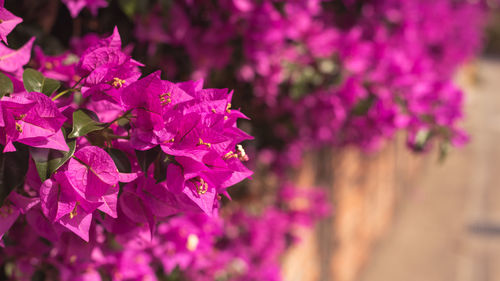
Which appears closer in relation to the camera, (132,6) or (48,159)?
(48,159)

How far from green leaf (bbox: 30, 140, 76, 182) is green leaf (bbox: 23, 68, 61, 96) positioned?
9cm

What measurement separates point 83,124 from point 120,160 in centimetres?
5

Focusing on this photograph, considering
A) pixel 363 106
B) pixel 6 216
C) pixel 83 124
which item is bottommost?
pixel 363 106

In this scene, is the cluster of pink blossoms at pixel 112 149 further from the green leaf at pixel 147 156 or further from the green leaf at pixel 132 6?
the green leaf at pixel 132 6

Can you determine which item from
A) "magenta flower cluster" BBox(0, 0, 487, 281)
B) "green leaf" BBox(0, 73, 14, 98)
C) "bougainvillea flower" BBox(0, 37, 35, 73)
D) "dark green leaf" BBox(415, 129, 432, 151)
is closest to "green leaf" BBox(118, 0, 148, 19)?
"magenta flower cluster" BBox(0, 0, 487, 281)

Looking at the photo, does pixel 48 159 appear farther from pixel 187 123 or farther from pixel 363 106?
pixel 363 106

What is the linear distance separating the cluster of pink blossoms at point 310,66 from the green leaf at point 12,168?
0.50 m

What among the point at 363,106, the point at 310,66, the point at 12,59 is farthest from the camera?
the point at 310,66

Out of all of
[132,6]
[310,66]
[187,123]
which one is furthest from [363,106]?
[187,123]

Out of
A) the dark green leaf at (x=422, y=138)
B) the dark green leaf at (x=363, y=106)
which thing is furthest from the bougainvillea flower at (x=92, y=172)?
the dark green leaf at (x=363, y=106)

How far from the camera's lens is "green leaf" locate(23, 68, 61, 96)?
0.63 metres

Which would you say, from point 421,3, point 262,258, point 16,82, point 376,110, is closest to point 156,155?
point 16,82

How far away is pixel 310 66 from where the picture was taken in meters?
1.64

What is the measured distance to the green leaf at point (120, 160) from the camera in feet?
1.96
